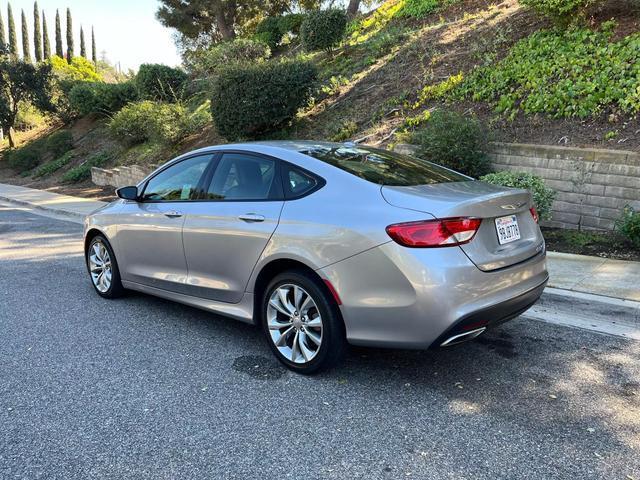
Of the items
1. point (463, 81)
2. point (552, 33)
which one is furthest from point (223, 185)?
point (552, 33)

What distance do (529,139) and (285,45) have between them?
15.9m

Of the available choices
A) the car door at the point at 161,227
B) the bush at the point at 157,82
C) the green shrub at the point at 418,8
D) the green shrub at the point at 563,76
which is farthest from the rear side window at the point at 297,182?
the bush at the point at 157,82

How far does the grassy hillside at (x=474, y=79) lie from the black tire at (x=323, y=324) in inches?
225

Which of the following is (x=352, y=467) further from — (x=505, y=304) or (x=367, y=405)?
(x=505, y=304)

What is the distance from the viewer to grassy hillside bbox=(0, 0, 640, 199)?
813 cm

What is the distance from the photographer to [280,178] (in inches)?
154

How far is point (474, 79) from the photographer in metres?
10.2

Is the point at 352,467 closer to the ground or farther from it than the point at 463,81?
closer to the ground

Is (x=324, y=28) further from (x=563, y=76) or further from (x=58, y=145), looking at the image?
(x=58, y=145)

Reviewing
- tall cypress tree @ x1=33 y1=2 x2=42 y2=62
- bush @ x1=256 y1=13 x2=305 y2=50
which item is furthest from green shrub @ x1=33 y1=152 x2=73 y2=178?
tall cypress tree @ x1=33 y1=2 x2=42 y2=62

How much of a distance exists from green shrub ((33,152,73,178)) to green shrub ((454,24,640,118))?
1627cm

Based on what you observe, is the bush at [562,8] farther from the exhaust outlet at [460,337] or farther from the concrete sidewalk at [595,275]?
the exhaust outlet at [460,337]

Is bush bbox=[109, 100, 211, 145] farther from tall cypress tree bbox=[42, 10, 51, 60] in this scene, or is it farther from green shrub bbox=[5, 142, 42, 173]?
tall cypress tree bbox=[42, 10, 51, 60]

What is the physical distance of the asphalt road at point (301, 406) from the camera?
273cm
